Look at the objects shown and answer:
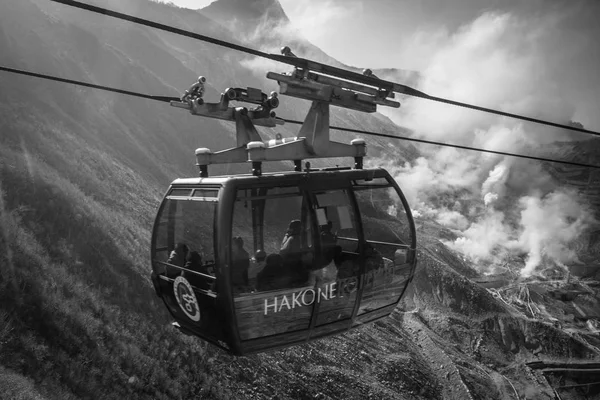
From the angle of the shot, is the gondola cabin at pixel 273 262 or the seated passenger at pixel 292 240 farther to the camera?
the seated passenger at pixel 292 240

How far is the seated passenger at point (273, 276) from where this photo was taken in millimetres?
4906

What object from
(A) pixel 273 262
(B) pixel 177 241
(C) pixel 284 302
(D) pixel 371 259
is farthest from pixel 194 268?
(D) pixel 371 259

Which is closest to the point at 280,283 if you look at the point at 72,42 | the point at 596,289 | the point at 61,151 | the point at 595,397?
the point at 61,151

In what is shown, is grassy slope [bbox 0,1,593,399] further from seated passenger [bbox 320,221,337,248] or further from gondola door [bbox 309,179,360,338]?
seated passenger [bbox 320,221,337,248]

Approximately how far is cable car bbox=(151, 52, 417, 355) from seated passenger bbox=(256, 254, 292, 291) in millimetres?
12

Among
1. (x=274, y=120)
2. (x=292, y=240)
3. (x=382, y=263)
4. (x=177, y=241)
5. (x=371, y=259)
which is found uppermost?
(x=274, y=120)

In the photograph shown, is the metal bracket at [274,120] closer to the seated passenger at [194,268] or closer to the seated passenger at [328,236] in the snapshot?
the seated passenger at [328,236]

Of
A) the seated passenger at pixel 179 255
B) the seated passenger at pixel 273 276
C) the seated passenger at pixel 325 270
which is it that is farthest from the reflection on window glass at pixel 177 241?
the seated passenger at pixel 325 270

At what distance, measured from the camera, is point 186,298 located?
5.19 meters

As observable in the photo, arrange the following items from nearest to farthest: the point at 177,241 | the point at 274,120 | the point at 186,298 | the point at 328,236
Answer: the point at 186,298 < the point at 328,236 < the point at 177,241 < the point at 274,120

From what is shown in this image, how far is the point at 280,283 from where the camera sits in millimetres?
4965

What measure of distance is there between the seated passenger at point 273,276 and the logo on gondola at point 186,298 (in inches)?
33.4

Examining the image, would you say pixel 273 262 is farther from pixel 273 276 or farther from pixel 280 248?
pixel 280 248

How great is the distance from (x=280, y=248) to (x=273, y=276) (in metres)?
0.49
